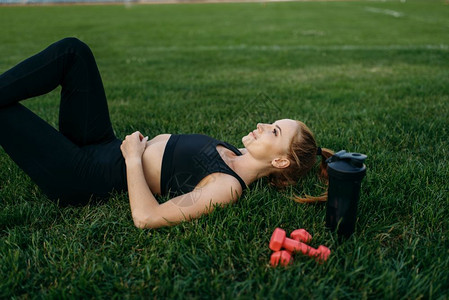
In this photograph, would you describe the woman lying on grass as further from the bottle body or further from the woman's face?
the bottle body

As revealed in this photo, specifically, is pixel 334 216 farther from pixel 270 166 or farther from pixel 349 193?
pixel 270 166

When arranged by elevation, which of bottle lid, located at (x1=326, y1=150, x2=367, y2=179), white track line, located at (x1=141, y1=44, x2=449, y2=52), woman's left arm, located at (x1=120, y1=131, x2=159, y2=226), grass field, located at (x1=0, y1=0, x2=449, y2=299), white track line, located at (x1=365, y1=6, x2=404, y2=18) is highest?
white track line, located at (x1=365, y1=6, x2=404, y2=18)

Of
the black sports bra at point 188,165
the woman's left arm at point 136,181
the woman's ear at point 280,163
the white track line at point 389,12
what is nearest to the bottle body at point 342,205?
the woman's ear at point 280,163

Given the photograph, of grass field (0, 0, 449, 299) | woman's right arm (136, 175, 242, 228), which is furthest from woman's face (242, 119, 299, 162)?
woman's right arm (136, 175, 242, 228)

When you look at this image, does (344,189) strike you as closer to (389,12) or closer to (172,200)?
(172,200)

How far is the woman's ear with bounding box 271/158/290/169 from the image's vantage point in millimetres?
2709

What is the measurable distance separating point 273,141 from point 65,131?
5.27ft

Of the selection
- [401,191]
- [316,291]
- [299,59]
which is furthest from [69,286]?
[299,59]

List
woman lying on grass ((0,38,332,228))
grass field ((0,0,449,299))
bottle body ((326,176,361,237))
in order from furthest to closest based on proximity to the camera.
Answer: woman lying on grass ((0,38,332,228))
bottle body ((326,176,361,237))
grass field ((0,0,449,299))

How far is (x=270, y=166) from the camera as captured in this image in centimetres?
277

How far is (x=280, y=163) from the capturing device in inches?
107

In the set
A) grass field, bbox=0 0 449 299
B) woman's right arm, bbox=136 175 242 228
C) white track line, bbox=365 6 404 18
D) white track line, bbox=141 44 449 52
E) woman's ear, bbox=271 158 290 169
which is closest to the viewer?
grass field, bbox=0 0 449 299

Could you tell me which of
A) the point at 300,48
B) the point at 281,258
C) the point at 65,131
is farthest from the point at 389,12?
the point at 281,258

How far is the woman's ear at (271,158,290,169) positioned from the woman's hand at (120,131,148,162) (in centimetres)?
96
